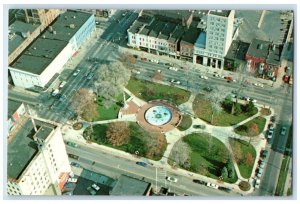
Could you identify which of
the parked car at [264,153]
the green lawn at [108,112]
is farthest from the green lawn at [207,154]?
the green lawn at [108,112]

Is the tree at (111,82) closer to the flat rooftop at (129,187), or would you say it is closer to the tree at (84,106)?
the tree at (84,106)

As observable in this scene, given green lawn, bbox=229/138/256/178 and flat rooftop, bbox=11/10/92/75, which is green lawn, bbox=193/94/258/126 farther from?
flat rooftop, bbox=11/10/92/75

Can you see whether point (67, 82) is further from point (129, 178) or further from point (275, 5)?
point (275, 5)

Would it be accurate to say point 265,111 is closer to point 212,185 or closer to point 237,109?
point 237,109

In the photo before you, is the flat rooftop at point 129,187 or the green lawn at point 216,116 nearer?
the flat rooftop at point 129,187

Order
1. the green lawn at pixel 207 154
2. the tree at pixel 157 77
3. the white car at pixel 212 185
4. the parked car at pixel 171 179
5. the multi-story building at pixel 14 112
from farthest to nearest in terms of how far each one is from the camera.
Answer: the tree at pixel 157 77 < the multi-story building at pixel 14 112 < the green lawn at pixel 207 154 < the parked car at pixel 171 179 < the white car at pixel 212 185

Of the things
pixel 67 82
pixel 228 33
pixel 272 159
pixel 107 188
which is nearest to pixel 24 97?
pixel 67 82

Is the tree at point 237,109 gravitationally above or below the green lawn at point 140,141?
above

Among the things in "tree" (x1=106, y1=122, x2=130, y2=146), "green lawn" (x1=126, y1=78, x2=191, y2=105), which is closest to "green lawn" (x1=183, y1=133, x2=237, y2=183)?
"green lawn" (x1=126, y1=78, x2=191, y2=105)
